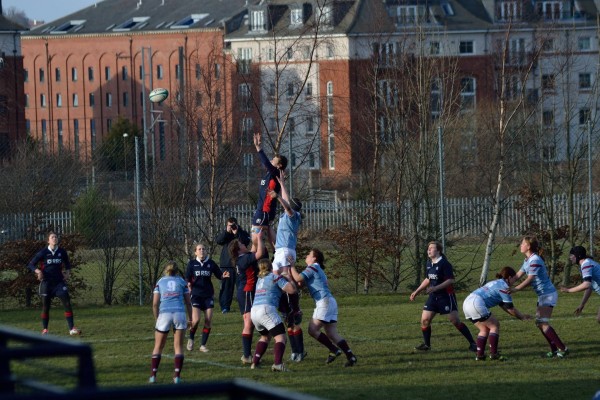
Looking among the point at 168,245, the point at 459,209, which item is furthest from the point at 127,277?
the point at 459,209

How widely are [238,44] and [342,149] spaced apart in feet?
171

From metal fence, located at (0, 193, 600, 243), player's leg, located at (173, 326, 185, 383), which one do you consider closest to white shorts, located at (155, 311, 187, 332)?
player's leg, located at (173, 326, 185, 383)

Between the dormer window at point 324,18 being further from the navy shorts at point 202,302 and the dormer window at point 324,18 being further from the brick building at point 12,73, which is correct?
the brick building at point 12,73

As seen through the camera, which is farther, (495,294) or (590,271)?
(590,271)

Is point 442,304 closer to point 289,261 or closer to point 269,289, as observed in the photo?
point 289,261

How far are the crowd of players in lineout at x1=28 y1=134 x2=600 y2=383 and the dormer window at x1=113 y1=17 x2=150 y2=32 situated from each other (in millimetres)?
83600

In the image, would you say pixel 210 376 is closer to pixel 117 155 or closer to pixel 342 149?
pixel 117 155

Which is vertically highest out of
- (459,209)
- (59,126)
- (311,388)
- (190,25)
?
(190,25)

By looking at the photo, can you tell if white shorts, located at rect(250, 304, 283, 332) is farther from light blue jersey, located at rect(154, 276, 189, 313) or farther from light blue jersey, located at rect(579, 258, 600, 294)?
light blue jersey, located at rect(579, 258, 600, 294)

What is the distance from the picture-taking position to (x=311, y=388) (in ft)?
46.4

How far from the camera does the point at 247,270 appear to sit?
16484 millimetres

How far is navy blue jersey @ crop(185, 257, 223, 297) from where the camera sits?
1744 centimetres

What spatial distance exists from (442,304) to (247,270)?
286cm

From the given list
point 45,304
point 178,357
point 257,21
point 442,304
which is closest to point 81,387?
point 178,357
